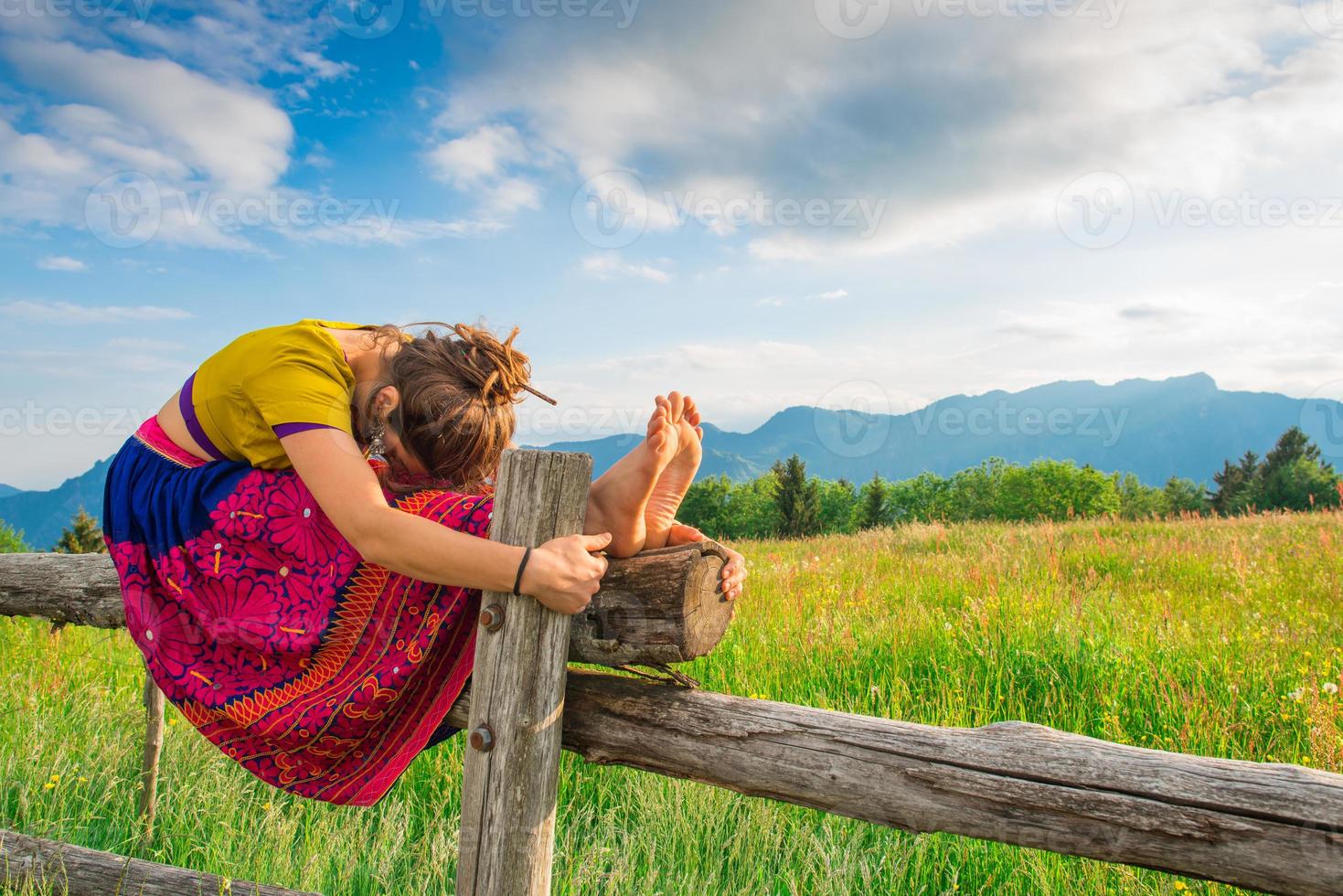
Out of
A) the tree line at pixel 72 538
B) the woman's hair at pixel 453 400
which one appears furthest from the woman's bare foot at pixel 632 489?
the tree line at pixel 72 538

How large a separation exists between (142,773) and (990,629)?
427 centimetres

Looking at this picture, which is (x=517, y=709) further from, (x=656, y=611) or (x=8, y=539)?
(x=8, y=539)

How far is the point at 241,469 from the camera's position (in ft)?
8.15

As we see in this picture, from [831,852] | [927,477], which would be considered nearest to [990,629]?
[831,852]

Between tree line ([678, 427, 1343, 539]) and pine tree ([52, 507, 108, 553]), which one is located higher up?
tree line ([678, 427, 1343, 539])

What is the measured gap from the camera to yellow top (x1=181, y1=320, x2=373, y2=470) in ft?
7.16

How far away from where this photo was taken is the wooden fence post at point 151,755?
361 cm

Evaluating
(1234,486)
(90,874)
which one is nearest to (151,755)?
(90,874)

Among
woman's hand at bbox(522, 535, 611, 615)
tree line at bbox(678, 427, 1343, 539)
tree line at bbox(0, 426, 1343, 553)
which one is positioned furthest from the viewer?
tree line at bbox(678, 427, 1343, 539)

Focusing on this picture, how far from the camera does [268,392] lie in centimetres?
222

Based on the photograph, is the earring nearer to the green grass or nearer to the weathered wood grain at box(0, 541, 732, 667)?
the weathered wood grain at box(0, 541, 732, 667)

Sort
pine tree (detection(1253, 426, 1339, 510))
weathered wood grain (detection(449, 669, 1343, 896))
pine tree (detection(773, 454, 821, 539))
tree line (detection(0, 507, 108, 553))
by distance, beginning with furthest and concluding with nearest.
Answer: pine tree (detection(773, 454, 821, 539))
pine tree (detection(1253, 426, 1339, 510))
tree line (detection(0, 507, 108, 553))
weathered wood grain (detection(449, 669, 1343, 896))

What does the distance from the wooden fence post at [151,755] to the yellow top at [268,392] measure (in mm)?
1768

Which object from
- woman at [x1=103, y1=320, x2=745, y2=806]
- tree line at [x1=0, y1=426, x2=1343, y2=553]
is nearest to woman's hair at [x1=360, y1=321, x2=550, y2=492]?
woman at [x1=103, y1=320, x2=745, y2=806]
